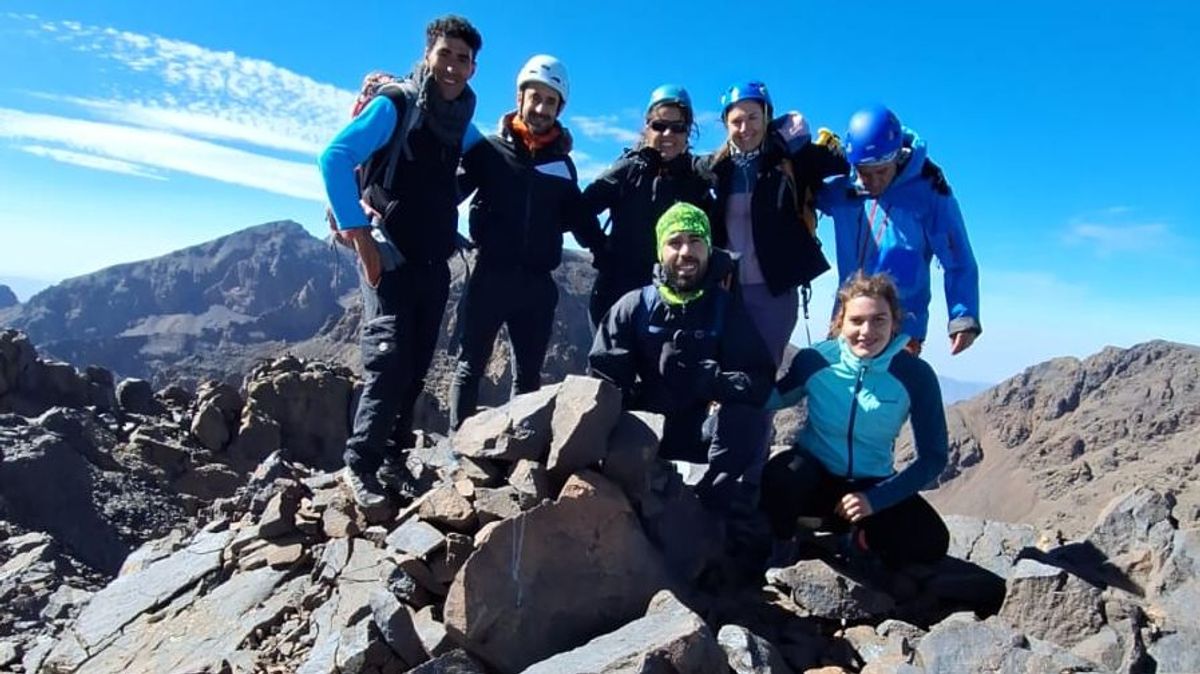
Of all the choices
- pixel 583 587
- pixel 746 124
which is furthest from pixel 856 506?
pixel 746 124

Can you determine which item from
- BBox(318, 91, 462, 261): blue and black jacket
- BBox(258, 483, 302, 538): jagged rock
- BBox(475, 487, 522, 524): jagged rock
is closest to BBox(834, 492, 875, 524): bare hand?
BBox(475, 487, 522, 524): jagged rock

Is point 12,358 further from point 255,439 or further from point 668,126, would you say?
point 668,126

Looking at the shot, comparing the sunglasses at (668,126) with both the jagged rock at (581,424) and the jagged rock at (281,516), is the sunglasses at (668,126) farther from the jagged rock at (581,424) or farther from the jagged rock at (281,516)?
the jagged rock at (281,516)

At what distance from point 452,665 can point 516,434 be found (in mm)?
1804

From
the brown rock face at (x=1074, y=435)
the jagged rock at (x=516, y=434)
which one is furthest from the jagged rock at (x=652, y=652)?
the brown rock face at (x=1074, y=435)

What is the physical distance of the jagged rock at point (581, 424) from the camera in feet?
22.2

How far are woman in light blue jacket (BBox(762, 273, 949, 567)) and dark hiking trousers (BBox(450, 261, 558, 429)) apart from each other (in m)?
2.74

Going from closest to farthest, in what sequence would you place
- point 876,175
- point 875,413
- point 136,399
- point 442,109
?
point 875,413 → point 442,109 → point 876,175 → point 136,399

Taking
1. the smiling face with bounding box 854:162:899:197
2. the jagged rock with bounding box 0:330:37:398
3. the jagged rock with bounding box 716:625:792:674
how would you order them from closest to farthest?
the jagged rock with bounding box 716:625:792:674 < the smiling face with bounding box 854:162:899:197 < the jagged rock with bounding box 0:330:37:398

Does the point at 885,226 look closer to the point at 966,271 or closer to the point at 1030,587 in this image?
the point at 966,271

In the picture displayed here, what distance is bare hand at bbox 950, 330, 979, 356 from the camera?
8.01m

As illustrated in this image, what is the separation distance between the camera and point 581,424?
6.75 meters

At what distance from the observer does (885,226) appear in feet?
27.6

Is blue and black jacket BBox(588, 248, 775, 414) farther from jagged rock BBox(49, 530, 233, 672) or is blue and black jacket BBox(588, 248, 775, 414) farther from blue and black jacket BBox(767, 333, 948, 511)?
jagged rock BBox(49, 530, 233, 672)
